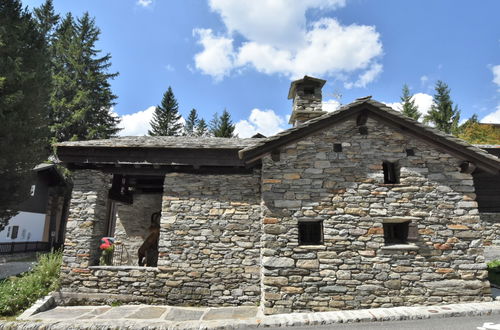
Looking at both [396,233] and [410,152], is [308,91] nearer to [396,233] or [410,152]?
[410,152]

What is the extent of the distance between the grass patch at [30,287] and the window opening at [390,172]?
960cm

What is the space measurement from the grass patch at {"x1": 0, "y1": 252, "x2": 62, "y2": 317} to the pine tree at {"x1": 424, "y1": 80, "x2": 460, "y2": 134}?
1237 inches

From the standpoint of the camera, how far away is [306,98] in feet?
33.9

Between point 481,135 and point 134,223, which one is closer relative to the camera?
point 134,223

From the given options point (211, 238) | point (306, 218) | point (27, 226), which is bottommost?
point (27, 226)

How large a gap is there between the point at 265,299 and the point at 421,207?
4.59 m

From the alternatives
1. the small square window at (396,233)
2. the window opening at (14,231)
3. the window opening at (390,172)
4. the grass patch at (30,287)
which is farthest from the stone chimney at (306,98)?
the window opening at (14,231)

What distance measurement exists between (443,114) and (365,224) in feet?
90.1

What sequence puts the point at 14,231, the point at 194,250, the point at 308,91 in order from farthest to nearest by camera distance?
the point at 14,231
the point at 308,91
the point at 194,250

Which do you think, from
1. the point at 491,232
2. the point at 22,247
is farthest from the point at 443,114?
the point at 22,247

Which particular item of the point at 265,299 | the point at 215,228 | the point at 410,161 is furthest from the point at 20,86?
the point at 410,161

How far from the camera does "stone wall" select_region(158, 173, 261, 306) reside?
738 centimetres

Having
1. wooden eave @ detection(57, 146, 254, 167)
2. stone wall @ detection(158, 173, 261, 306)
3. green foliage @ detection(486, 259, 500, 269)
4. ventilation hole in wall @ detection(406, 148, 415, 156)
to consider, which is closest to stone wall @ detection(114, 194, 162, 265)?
wooden eave @ detection(57, 146, 254, 167)

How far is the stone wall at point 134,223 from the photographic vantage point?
10.9m
